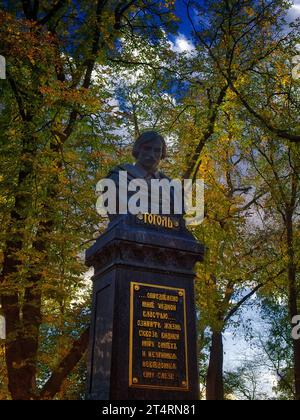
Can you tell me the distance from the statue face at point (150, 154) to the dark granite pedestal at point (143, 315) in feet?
4.09

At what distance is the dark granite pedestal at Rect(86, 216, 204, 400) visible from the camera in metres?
7.73

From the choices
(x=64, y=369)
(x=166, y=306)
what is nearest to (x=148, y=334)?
(x=166, y=306)

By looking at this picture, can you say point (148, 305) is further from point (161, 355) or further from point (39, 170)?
point (39, 170)

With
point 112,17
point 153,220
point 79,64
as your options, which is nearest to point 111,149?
point 79,64

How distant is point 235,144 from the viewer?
24.5 metres

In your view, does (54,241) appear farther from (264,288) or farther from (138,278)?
(264,288)

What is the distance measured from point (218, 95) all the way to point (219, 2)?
3.69 metres

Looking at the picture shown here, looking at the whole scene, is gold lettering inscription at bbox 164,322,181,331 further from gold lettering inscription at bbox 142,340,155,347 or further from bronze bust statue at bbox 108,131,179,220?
bronze bust statue at bbox 108,131,179,220

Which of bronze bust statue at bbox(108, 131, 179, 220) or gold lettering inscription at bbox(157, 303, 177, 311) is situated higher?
bronze bust statue at bbox(108, 131, 179, 220)

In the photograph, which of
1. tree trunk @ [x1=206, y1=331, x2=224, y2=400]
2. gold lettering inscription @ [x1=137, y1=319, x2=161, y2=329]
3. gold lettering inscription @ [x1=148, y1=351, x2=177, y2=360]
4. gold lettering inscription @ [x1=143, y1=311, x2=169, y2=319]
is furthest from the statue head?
tree trunk @ [x1=206, y1=331, x2=224, y2=400]

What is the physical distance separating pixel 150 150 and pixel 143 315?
3.24m

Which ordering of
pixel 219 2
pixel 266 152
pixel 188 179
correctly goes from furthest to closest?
pixel 266 152
pixel 188 179
pixel 219 2

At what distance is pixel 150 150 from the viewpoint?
975 centimetres

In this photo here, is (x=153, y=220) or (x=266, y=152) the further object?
(x=266, y=152)
